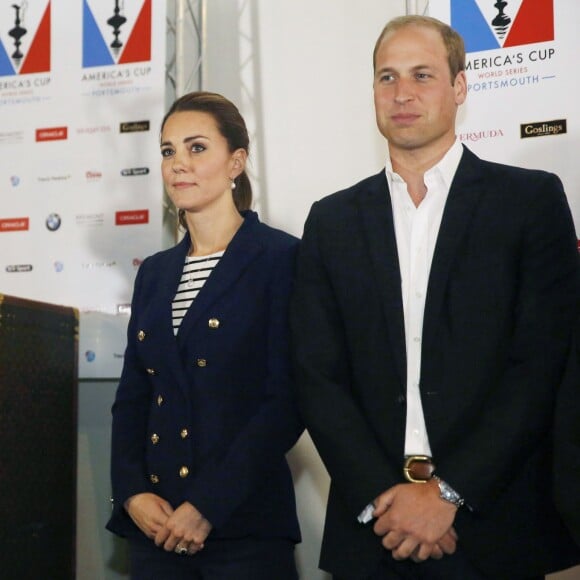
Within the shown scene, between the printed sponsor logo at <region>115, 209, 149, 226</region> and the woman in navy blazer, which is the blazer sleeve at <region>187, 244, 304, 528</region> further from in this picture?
the printed sponsor logo at <region>115, 209, 149, 226</region>

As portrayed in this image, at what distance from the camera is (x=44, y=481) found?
10.5ft

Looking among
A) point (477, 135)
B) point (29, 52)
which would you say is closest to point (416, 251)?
point (477, 135)

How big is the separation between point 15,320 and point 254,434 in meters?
1.18

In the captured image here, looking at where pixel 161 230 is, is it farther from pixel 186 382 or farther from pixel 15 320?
pixel 186 382

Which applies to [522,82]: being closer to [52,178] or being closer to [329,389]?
[329,389]

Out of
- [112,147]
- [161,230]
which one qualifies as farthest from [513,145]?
[112,147]

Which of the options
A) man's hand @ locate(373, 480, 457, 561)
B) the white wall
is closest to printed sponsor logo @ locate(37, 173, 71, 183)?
the white wall

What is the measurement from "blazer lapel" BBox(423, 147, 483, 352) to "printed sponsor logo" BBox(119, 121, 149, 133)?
194 centimetres

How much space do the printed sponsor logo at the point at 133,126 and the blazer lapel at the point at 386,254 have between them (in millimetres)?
1759

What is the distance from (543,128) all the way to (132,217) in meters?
1.69

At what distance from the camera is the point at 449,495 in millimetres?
1900

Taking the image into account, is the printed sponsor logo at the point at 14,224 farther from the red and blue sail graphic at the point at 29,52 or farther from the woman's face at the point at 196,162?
the woman's face at the point at 196,162

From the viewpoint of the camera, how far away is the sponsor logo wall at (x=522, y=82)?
3.24m

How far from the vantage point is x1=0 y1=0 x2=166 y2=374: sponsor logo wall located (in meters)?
3.81
